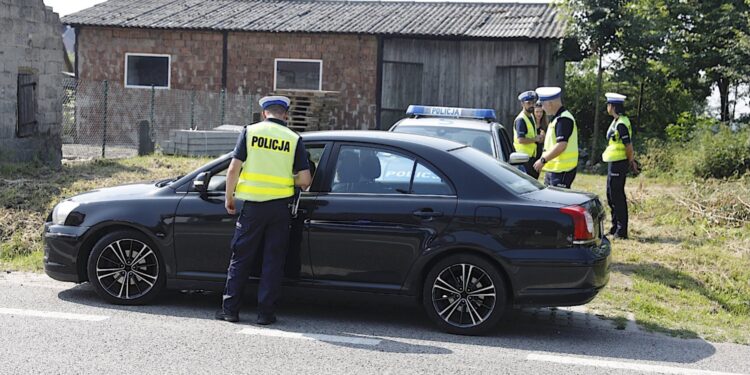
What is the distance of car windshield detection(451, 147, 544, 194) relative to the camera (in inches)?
291

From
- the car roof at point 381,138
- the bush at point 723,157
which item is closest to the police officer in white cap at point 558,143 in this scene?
the car roof at point 381,138

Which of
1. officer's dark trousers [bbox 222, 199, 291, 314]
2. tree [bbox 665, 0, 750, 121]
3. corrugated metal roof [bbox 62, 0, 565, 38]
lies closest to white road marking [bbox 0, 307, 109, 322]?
officer's dark trousers [bbox 222, 199, 291, 314]

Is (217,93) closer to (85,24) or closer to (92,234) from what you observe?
(85,24)

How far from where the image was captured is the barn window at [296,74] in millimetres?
27344

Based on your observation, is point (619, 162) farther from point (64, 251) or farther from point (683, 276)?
point (64, 251)

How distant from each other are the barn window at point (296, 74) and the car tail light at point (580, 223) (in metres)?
20.6

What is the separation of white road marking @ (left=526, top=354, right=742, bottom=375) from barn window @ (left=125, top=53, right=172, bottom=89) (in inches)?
911

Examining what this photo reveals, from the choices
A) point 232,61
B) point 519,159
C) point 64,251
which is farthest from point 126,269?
point 232,61

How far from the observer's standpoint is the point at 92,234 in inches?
308

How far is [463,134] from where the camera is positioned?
11133 mm

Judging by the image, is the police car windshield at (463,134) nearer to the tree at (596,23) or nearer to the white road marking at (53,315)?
the white road marking at (53,315)

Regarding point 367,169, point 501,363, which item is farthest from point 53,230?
point 501,363

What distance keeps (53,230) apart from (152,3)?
2314 cm

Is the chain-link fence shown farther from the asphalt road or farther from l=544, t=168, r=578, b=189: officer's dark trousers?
the asphalt road
